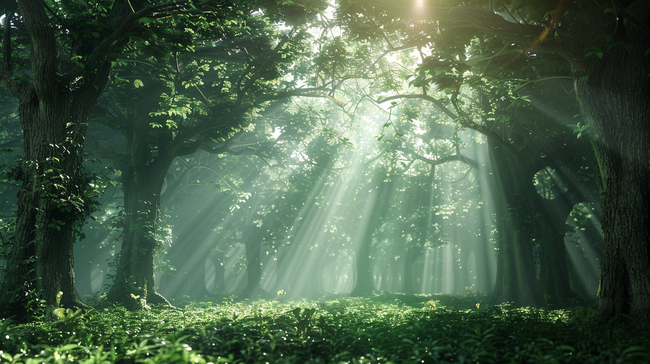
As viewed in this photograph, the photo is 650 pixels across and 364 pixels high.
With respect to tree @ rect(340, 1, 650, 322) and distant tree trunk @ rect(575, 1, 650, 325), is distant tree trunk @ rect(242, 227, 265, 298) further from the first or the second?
distant tree trunk @ rect(575, 1, 650, 325)

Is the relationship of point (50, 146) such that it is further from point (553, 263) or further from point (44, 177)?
point (553, 263)

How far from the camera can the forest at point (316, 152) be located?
512 centimetres

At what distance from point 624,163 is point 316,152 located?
21.3 metres

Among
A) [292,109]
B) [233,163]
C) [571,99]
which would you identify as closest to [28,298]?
[571,99]

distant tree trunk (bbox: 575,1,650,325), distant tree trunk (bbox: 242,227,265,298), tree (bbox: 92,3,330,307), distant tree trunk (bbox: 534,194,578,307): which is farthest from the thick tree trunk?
distant tree trunk (bbox: 242,227,265,298)

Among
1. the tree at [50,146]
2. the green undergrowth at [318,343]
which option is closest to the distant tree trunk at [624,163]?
the green undergrowth at [318,343]

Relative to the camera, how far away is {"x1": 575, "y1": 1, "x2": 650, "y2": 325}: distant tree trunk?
621 cm

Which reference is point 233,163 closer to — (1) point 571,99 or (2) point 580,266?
(1) point 571,99

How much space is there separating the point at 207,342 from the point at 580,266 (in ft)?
107

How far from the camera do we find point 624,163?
6.50 metres

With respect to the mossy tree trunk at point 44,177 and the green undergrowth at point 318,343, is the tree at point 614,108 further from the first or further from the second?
the mossy tree trunk at point 44,177

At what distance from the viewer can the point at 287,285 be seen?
40.5m

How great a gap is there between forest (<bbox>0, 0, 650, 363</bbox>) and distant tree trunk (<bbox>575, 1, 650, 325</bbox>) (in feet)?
0.10

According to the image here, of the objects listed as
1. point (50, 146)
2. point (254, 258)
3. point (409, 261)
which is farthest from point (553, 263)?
point (409, 261)
